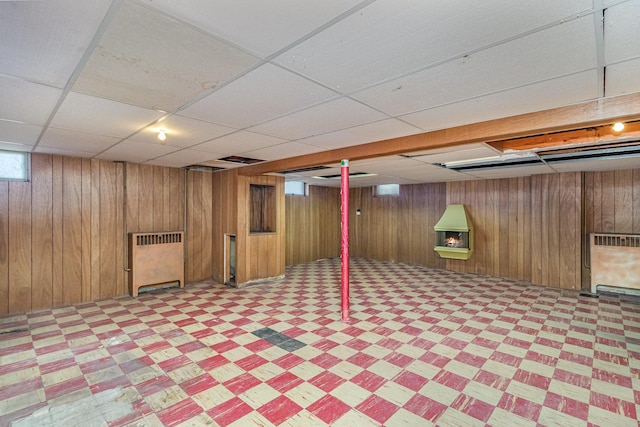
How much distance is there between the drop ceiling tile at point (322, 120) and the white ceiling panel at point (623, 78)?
147cm

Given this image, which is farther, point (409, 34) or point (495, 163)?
point (495, 163)

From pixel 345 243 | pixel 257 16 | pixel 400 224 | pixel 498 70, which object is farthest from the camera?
pixel 400 224

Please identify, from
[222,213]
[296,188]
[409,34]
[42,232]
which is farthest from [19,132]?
[296,188]

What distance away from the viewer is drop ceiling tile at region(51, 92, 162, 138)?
91.4 inches

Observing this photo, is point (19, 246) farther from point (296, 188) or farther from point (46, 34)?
point (296, 188)

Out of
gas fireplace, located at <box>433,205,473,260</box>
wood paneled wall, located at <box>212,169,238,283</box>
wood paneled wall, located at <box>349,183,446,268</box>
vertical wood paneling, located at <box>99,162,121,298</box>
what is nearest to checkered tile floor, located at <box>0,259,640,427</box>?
vertical wood paneling, located at <box>99,162,121,298</box>

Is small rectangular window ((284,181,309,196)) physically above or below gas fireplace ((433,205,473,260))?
above

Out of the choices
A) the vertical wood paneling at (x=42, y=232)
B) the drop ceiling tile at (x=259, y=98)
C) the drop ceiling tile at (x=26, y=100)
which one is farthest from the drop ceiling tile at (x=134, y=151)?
the drop ceiling tile at (x=259, y=98)

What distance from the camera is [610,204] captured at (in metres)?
5.49

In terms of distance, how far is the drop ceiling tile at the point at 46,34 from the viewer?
1.24 m

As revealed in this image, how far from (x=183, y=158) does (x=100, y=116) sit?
2.11 meters

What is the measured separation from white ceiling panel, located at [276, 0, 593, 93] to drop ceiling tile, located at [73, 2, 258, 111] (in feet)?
1.35

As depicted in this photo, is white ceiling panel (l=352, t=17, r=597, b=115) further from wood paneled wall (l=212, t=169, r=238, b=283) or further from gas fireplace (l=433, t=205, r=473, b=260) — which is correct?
gas fireplace (l=433, t=205, r=473, b=260)

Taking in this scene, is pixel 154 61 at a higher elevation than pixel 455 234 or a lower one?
higher
